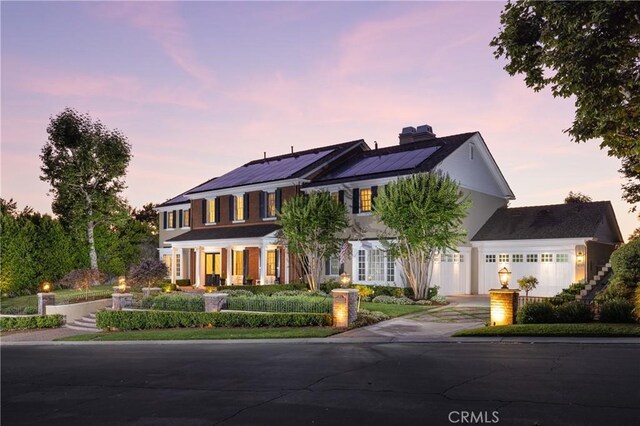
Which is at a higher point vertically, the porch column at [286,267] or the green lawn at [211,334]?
the porch column at [286,267]

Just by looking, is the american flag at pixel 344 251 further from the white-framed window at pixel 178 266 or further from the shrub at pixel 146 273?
the white-framed window at pixel 178 266

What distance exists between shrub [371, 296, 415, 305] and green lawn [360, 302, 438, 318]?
0.99 metres

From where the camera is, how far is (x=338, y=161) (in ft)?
117

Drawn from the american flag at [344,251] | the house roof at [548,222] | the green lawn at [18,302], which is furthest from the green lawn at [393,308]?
the green lawn at [18,302]

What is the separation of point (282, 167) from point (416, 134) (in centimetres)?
966

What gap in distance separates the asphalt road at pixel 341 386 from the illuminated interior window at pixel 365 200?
638 inches

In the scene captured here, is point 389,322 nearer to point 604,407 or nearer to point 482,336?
point 482,336

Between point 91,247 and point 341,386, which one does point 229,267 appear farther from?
point 341,386

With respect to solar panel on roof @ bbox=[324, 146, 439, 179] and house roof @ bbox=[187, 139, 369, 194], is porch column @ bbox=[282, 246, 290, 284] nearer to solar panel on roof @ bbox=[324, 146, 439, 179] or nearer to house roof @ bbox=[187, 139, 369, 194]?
house roof @ bbox=[187, 139, 369, 194]

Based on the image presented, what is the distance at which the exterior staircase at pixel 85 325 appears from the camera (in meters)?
24.7

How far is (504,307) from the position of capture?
17.2 m

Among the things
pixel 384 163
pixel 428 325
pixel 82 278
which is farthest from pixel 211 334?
pixel 384 163

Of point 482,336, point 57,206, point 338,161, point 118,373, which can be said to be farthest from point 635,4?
point 57,206

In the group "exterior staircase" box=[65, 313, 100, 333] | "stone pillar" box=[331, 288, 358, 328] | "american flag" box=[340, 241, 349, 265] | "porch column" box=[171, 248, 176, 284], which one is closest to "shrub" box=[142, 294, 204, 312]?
"exterior staircase" box=[65, 313, 100, 333]
